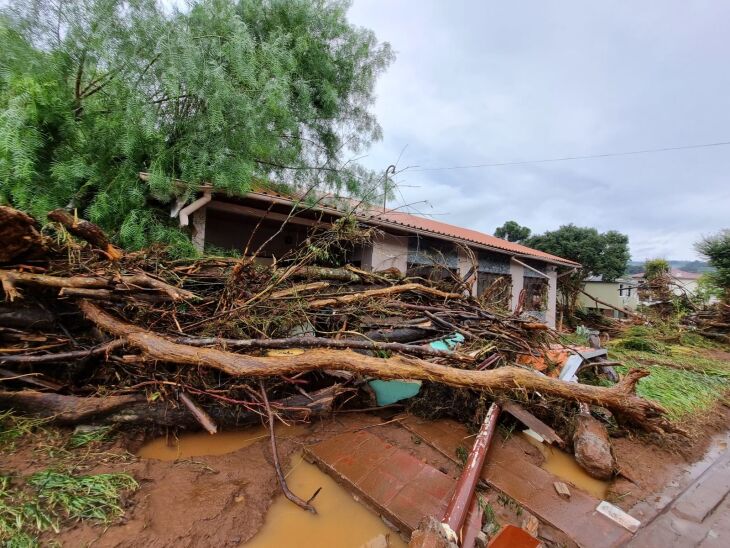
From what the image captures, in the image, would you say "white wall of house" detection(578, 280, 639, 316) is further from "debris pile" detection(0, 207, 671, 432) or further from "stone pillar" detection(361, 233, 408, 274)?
"debris pile" detection(0, 207, 671, 432)

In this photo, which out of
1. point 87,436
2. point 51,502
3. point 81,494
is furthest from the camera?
point 87,436

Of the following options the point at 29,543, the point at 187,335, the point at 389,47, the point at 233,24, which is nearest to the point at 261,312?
the point at 187,335

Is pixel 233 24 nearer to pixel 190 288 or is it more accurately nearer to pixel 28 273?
pixel 190 288

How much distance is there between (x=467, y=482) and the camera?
2303mm

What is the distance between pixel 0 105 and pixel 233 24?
356 cm

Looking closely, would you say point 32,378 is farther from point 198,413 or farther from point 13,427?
point 198,413

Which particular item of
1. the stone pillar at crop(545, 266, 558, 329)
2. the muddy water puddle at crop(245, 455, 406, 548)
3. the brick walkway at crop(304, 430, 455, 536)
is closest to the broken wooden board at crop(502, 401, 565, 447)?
the brick walkway at crop(304, 430, 455, 536)

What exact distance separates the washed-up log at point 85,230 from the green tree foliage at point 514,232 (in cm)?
3116

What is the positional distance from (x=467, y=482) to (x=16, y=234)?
13.7 ft

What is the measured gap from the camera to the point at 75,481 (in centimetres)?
204

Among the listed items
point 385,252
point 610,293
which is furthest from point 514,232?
point 385,252

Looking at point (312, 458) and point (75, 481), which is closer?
point (75, 481)

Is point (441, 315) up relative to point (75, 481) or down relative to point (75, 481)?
up

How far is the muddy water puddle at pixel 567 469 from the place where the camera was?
2.82 m
